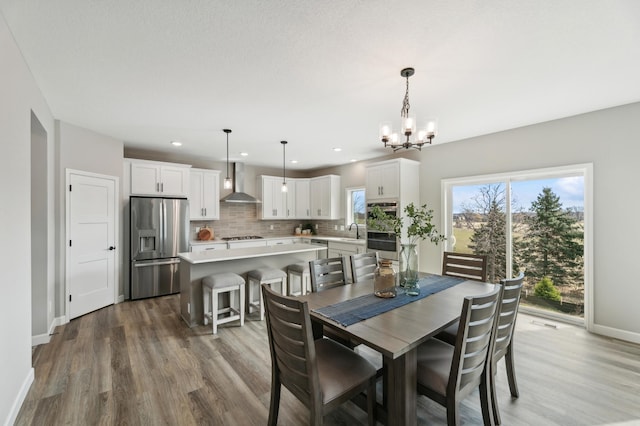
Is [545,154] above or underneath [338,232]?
above

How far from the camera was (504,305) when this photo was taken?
1.74 m

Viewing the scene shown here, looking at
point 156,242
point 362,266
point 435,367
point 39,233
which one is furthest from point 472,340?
point 156,242

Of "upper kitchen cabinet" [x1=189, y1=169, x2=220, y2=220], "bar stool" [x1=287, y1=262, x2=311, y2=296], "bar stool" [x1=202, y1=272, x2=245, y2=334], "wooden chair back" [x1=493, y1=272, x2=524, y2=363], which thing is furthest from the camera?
"upper kitchen cabinet" [x1=189, y1=169, x2=220, y2=220]

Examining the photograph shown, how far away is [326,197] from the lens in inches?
253

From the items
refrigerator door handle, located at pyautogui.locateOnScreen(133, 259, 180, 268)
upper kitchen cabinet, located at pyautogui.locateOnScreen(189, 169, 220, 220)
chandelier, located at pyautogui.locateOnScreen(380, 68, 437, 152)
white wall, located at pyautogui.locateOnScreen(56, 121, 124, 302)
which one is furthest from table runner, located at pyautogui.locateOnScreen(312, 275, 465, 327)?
upper kitchen cabinet, located at pyautogui.locateOnScreen(189, 169, 220, 220)

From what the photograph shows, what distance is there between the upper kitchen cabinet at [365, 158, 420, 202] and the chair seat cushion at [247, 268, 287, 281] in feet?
7.41

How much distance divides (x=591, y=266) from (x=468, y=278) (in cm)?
169

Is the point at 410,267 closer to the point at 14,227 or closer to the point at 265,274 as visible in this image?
the point at 265,274

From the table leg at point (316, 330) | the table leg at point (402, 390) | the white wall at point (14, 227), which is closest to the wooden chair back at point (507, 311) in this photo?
the table leg at point (402, 390)

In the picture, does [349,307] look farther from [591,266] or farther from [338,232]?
[338,232]

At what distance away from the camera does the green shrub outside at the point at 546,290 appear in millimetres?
3600

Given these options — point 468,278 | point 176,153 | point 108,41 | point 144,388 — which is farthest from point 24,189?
point 468,278

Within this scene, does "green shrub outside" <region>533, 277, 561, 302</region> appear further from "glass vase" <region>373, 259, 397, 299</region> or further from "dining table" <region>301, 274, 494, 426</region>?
"glass vase" <region>373, 259, 397, 299</region>

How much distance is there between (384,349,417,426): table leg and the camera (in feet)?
4.77
